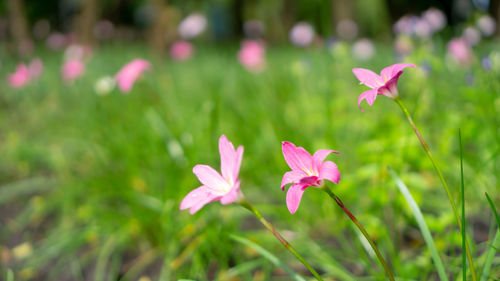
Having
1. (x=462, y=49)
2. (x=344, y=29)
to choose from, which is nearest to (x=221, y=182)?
(x=462, y=49)

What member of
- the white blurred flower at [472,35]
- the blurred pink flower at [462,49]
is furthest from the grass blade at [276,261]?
the blurred pink flower at [462,49]

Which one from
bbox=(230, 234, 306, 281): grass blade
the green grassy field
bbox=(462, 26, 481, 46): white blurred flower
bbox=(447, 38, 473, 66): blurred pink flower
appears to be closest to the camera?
bbox=(230, 234, 306, 281): grass blade

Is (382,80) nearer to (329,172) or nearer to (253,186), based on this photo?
(329,172)

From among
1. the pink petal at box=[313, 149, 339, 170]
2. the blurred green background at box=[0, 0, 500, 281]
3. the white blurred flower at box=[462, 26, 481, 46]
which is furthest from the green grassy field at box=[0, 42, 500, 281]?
the pink petal at box=[313, 149, 339, 170]

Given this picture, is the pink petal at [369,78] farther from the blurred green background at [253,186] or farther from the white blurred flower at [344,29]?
the white blurred flower at [344,29]

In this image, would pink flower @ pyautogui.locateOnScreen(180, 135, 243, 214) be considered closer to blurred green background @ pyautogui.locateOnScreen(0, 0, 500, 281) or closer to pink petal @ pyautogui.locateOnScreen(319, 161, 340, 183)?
pink petal @ pyautogui.locateOnScreen(319, 161, 340, 183)

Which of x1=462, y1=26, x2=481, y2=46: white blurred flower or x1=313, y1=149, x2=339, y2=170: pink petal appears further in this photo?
x1=462, y1=26, x2=481, y2=46: white blurred flower
